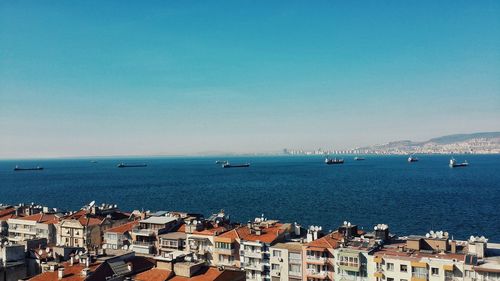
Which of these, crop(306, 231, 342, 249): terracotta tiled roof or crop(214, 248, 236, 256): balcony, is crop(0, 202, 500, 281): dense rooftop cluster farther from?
crop(214, 248, 236, 256): balcony

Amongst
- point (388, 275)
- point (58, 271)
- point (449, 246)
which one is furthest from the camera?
point (449, 246)

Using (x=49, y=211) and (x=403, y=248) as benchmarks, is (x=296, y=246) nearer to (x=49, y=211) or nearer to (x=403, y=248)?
(x=403, y=248)

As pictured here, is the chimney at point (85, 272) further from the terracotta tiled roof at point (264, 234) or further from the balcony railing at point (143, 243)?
the terracotta tiled roof at point (264, 234)

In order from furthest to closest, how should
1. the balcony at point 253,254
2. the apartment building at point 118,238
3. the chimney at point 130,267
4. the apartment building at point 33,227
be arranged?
the apartment building at point 33,227, the apartment building at point 118,238, the balcony at point 253,254, the chimney at point 130,267

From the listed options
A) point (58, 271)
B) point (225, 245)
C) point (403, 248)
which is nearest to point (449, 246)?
point (403, 248)

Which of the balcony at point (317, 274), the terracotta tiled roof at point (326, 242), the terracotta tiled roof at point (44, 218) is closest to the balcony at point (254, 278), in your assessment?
the balcony at point (317, 274)

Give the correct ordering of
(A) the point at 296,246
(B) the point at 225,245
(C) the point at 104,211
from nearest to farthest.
A: 1. (A) the point at 296,246
2. (B) the point at 225,245
3. (C) the point at 104,211

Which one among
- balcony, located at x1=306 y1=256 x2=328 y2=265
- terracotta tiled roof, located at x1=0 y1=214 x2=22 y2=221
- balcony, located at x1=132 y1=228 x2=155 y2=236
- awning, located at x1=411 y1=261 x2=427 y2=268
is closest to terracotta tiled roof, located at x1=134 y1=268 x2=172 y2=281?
balcony, located at x1=306 y1=256 x2=328 y2=265
